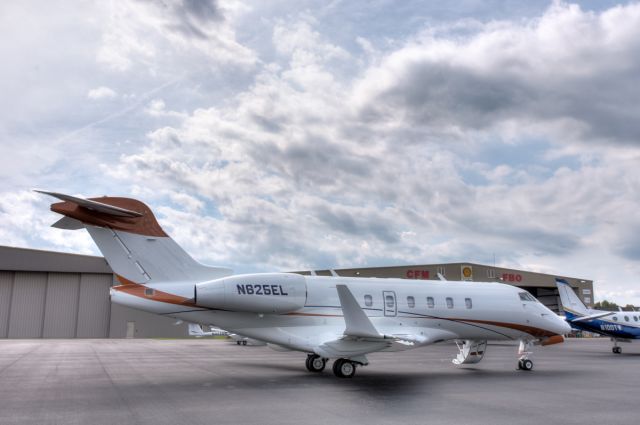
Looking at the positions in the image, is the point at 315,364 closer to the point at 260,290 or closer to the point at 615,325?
the point at 260,290

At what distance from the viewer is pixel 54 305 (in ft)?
161

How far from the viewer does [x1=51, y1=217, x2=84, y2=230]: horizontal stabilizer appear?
543 inches

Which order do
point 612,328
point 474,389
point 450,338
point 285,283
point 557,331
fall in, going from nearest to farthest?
point 474,389
point 285,283
point 450,338
point 557,331
point 612,328

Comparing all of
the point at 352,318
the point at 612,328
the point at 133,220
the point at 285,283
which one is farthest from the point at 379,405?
the point at 612,328

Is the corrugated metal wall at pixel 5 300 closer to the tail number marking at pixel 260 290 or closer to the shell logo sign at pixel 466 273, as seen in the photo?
the shell logo sign at pixel 466 273

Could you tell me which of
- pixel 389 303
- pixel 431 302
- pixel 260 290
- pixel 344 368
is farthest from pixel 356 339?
pixel 431 302

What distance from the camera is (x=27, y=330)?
48031 mm

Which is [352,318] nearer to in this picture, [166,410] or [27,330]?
[166,410]

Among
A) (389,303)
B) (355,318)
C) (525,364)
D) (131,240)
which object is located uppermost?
(131,240)

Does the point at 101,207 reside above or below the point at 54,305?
above

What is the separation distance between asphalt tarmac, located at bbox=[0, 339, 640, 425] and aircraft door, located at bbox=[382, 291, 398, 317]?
1.91 m

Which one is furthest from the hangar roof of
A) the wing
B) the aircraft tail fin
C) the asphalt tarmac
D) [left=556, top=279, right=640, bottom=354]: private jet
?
the wing

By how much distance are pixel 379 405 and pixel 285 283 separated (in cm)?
567

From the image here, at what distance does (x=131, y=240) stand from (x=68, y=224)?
1.65 meters
